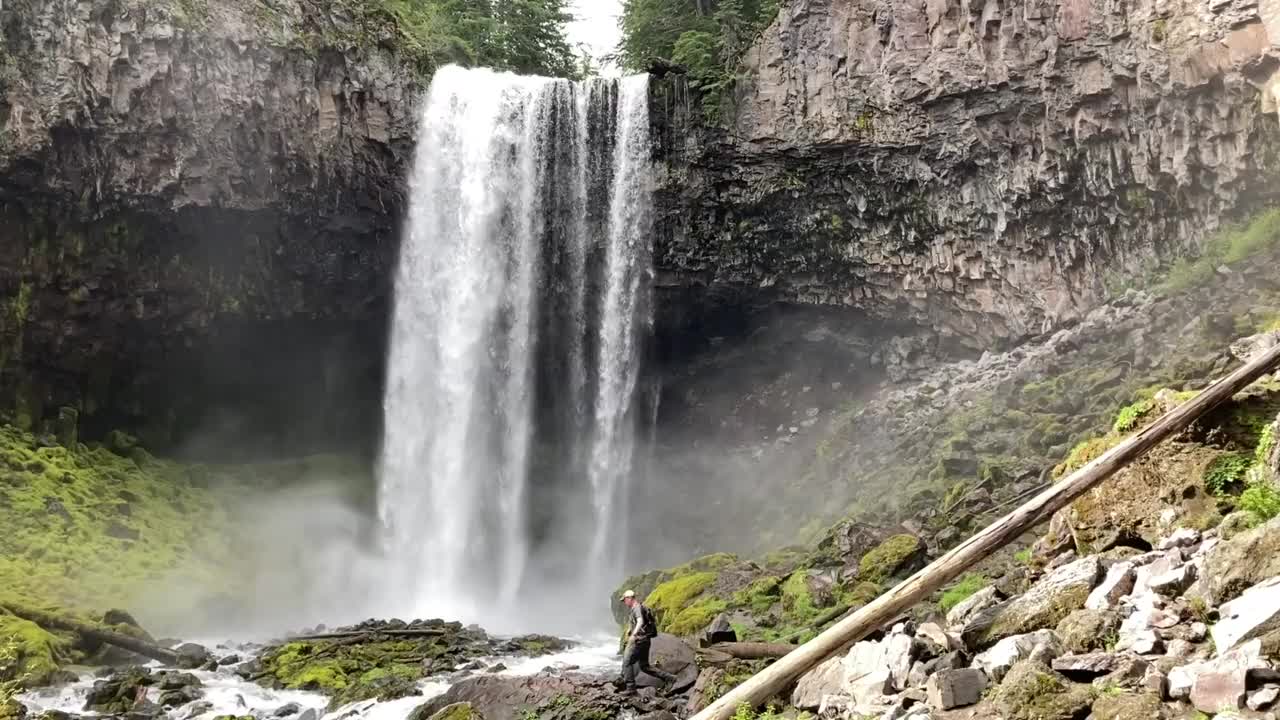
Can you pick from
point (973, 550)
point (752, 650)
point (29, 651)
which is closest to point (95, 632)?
point (29, 651)

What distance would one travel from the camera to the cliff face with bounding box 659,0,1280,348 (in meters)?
20.5

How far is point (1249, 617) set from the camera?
4.97 metres

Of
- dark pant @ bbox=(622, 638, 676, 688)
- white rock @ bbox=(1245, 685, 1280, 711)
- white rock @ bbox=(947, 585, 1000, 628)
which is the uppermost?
white rock @ bbox=(1245, 685, 1280, 711)

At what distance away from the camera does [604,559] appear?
28.1 meters

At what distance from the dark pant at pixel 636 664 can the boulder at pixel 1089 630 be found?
5.91 meters

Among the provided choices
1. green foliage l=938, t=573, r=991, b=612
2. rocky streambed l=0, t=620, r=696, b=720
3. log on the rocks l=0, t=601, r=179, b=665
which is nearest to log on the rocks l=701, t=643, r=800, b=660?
rocky streambed l=0, t=620, r=696, b=720

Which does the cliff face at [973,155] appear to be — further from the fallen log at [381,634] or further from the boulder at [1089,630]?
the boulder at [1089,630]

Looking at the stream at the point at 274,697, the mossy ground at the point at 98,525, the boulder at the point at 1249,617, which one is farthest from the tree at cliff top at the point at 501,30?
the boulder at the point at 1249,617

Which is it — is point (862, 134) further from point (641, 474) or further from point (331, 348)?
point (331, 348)

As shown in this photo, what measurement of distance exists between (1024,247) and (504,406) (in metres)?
17.4

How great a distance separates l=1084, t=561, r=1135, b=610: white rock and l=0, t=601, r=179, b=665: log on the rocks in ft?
54.8

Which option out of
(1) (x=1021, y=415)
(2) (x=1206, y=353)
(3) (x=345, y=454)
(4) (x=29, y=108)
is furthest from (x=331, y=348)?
(2) (x=1206, y=353)

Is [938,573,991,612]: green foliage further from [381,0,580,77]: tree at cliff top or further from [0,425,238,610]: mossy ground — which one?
[381,0,580,77]: tree at cliff top

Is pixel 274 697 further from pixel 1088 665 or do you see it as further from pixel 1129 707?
pixel 1129 707
